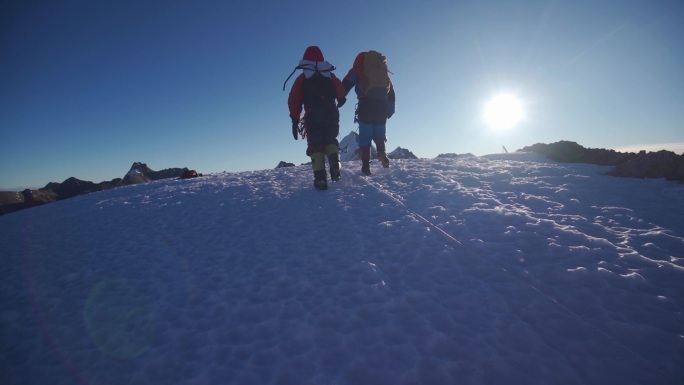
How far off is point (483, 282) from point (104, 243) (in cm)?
603

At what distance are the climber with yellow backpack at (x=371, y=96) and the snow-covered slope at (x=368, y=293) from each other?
2965 mm

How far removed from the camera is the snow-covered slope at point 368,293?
246cm

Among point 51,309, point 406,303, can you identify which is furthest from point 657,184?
point 51,309

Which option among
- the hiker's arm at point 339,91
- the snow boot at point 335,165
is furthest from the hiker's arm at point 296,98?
the snow boot at point 335,165

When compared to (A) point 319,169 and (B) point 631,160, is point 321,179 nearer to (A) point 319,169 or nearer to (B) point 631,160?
(A) point 319,169

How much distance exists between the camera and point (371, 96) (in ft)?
27.1

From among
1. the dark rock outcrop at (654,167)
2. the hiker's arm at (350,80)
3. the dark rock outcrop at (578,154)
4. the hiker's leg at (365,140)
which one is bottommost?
the dark rock outcrop at (654,167)

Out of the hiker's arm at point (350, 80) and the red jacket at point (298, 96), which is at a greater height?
the hiker's arm at point (350, 80)

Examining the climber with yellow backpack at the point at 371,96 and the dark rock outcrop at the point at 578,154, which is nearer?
the dark rock outcrop at the point at 578,154

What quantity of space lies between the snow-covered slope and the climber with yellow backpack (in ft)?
9.73

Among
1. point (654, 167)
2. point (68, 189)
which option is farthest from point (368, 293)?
point (68, 189)

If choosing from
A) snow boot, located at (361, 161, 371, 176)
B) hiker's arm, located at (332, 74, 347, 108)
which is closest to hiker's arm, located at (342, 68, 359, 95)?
hiker's arm, located at (332, 74, 347, 108)

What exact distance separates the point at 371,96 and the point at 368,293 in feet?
20.4

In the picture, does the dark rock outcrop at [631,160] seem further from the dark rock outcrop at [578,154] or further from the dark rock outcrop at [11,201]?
the dark rock outcrop at [11,201]
